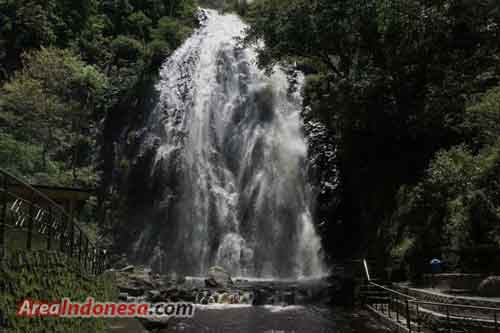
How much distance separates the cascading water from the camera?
27.2m

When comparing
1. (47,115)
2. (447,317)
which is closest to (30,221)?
(447,317)

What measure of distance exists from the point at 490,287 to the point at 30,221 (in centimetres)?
1161

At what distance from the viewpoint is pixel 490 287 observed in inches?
505

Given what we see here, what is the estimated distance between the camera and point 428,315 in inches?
480

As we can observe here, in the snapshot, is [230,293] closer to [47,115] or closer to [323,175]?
[323,175]

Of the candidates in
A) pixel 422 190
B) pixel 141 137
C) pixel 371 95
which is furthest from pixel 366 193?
pixel 141 137

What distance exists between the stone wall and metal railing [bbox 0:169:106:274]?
0.18 meters

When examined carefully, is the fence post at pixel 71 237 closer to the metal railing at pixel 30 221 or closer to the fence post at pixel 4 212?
the metal railing at pixel 30 221

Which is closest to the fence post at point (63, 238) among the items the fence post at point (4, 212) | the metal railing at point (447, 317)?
the fence post at point (4, 212)

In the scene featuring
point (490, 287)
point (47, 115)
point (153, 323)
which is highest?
point (47, 115)

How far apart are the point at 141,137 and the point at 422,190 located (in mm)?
21452

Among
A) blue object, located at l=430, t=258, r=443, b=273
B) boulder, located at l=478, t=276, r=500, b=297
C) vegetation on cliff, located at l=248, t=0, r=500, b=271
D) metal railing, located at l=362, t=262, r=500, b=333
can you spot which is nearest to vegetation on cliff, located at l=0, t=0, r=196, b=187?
vegetation on cliff, located at l=248, t=0, r=500, b=271

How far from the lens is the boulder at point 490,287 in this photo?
12719 millimetres

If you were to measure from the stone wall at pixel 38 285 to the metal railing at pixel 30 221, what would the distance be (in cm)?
18
